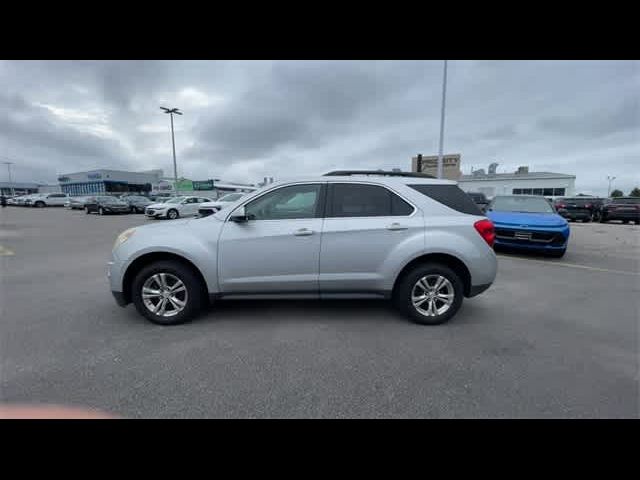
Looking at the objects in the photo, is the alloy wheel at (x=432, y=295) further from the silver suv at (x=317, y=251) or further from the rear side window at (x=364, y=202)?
the rear side window at (x=364, y=202)

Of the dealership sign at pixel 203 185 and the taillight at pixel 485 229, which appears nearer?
the taillight at pixel 485 229

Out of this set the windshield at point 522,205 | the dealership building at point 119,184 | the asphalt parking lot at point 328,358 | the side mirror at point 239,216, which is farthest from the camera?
the dealership building at point 119,184

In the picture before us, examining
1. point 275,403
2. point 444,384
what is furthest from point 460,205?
point 275,403

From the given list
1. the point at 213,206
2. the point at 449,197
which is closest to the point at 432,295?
the point at 449,197

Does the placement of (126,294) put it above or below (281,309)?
above

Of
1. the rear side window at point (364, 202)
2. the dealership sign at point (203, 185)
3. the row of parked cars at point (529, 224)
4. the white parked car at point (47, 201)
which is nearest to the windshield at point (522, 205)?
the row of parked cars at point (529, 224)

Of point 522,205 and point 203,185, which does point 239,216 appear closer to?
point 522,205

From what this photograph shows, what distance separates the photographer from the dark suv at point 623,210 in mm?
15984

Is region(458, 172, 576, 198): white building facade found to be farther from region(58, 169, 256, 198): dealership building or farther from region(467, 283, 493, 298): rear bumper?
region(58, 169, 256, 198): dealership building

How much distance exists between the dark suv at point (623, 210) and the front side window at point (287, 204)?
72.4 ft

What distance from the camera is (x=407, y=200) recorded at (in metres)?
3.37

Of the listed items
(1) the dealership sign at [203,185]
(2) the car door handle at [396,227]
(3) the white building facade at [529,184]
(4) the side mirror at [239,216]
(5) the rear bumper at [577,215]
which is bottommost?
(5) the rear bumper at [577,215]
